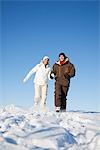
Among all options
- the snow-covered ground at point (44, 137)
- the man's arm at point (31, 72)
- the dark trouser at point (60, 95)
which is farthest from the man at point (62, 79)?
the snow-covered ground at point (44, 137)

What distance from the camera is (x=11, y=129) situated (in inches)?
275

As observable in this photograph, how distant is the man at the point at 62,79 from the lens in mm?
13227

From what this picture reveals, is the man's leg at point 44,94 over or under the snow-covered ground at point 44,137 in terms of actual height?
over

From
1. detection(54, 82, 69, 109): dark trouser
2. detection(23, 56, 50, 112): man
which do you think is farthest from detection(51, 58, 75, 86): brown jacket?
detection(23, 56, 50, 112): man

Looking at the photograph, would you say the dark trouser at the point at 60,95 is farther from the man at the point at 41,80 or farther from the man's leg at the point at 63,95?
the man at the point at 41,80

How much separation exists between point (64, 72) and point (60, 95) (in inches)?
32.2

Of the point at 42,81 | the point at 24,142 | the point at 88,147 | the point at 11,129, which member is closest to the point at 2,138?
the point at 24,142

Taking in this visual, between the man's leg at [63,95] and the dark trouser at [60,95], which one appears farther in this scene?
the man's leg at [63,95]

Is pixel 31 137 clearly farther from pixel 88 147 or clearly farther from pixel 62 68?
pixel 62 68

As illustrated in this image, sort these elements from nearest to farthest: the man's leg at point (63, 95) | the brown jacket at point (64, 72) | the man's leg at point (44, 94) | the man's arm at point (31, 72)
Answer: the brown jacket at point (64, 72)
the man's leg at point (63, 95)
the man's leg at point (44, 94)
the man's arm at point (31, 72)

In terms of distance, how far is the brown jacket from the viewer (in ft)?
43.1

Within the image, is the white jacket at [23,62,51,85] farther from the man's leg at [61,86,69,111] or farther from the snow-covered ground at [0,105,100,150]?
the snow-covered ground at [0,105,100,150]

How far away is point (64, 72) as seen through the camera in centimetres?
1327

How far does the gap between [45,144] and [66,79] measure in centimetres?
739
